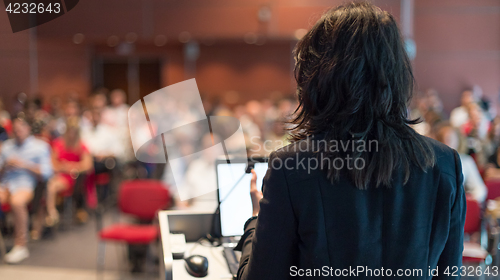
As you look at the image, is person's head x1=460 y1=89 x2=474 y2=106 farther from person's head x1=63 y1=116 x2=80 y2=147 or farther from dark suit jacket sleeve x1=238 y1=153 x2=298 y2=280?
dark suit jacket sleeve x1=238 y1=153 x2=298 y2=280

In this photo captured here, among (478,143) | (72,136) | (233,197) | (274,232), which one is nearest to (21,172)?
(72,136)

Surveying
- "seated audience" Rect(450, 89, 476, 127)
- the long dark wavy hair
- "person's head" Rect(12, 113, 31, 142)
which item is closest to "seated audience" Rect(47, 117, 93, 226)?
"person's head" Rect(12, 113, 31, 142)

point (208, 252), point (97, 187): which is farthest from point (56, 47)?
point (208, 252)

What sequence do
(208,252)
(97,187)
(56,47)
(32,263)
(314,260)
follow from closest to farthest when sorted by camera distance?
1. (314,260)
2. (208,252)
3. (32,263)
4. (97,187)
5. (56,47)

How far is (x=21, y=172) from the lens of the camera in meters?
4.08

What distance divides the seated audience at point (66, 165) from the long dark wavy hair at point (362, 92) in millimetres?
4476

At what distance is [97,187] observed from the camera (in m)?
5.18

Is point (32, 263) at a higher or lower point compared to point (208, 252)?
lower

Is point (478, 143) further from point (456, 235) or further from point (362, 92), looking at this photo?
point (362, 92)

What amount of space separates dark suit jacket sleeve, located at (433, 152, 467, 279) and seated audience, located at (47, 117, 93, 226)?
4.56 metres

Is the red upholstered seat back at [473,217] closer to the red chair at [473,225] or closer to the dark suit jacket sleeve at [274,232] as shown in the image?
the red chair at [473,225]

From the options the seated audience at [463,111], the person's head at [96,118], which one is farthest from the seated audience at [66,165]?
the seated audience at [463,111]

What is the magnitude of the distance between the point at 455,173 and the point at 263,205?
0.47 meters

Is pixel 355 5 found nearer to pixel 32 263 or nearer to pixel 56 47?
pixel 32 263
